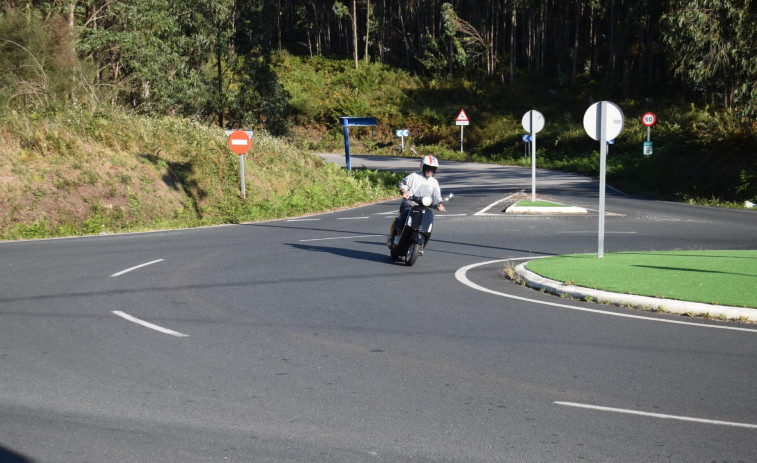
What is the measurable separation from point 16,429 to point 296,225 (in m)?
16.6

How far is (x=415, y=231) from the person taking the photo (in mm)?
13188

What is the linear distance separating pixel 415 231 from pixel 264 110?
123 feet

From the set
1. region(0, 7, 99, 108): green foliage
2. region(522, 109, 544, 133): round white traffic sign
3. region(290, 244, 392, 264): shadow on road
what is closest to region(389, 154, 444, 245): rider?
region(290, 244, 392, 264): shadow on road

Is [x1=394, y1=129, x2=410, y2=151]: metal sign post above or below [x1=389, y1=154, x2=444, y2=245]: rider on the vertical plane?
above

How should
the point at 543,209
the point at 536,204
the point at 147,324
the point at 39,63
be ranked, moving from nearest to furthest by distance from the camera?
1. the point at 147,324
2. the point at 543,209
3. the point at 536,204
4. the point at 39,63

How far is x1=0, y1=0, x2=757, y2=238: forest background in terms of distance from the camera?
23500mm

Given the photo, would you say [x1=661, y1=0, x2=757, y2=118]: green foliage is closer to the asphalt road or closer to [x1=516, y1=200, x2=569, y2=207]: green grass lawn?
[x1=516, y1=200, x2=569, y2=207]: green grass lawn

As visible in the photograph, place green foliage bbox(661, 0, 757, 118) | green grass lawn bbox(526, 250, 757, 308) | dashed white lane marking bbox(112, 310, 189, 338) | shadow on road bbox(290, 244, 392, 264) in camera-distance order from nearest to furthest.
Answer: dashed white lane marking bbox(112, 310, 189, 338) < green grass lawn bbox(526, 250, 757, 308) < shadow on road bbox(290, 244, 392, 264) < green foliage bbox(661, 0, 757, 118)

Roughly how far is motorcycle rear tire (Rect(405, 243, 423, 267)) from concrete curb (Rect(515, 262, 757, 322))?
232 centimetres

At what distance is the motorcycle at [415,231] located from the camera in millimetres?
13070

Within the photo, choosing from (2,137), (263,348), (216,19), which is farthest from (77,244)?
(216,19)

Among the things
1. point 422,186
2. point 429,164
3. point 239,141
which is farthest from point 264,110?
point 429,164

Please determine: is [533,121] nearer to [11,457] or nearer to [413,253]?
[413,253]

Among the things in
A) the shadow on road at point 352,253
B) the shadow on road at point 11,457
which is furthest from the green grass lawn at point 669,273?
the shadow on road at point 11,457
